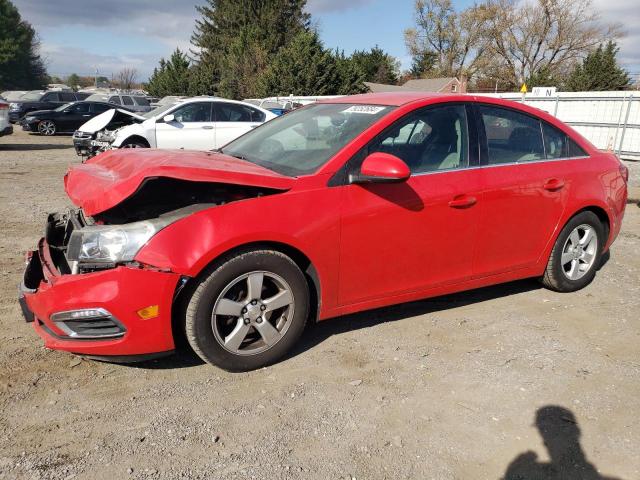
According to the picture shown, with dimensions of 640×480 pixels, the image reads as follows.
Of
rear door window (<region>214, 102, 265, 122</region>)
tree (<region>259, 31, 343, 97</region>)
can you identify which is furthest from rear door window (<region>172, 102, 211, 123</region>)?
tree (<region>259, 31, 343, 97</region>)

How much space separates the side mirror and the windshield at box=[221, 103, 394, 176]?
25 cm

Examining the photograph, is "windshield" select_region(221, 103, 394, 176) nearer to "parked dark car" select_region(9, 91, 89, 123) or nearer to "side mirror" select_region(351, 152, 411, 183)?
"side mirror" select_region(351, 152, 411, 183)

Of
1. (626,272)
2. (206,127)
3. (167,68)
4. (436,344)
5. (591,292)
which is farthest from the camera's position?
(167,68)

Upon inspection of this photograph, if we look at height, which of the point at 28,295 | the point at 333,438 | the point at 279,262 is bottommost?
the point at 333,438

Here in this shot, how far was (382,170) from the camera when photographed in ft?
Result: 10.3

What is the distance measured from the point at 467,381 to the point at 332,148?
169cm

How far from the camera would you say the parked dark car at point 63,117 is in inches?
827

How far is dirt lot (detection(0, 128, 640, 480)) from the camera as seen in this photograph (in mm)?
2486

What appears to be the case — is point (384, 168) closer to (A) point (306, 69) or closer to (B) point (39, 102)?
(B) point (39, 102)

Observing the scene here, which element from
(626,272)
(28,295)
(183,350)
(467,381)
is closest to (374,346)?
(467,381)

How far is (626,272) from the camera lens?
211 inches

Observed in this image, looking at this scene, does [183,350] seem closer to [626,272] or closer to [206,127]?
[626,272]

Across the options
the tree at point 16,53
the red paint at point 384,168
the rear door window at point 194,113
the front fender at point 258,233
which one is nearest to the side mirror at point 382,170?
the red paint at point 384,168

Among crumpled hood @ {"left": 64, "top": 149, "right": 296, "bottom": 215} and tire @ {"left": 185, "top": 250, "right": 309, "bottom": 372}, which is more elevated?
crumpled hood @ {"left": 64, "top": 149, "right": 296, "bottom": 215}
